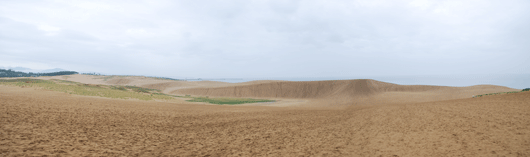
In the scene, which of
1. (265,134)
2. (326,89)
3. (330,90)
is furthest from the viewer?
(326,89)

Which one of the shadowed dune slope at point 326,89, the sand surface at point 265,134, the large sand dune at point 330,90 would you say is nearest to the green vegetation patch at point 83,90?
the sand surface at point 265,134

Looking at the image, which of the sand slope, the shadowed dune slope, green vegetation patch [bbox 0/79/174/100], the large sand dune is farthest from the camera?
the shadowed dune slope

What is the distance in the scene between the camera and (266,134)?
1222cm

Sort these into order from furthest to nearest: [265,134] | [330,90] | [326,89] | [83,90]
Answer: [326,89] < [330,90] < [83,90] < [265,134]

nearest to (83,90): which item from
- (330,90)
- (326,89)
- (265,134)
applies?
(265,134)

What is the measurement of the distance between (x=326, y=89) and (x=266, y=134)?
42.3m

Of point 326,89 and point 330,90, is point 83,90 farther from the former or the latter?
point 330,90

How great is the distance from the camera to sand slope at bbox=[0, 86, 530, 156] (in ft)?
27.2

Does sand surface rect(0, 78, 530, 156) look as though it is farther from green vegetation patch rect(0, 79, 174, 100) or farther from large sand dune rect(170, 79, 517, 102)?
large sand dune rect(170, 79, 517, 102)

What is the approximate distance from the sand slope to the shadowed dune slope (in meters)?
29.1

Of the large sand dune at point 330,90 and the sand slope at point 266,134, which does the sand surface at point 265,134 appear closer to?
the sand slope at point 266,134

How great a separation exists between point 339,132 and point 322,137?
5.32 ft

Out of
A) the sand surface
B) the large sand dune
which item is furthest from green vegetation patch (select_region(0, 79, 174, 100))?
the large sand dune

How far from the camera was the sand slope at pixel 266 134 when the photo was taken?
8.29 m
